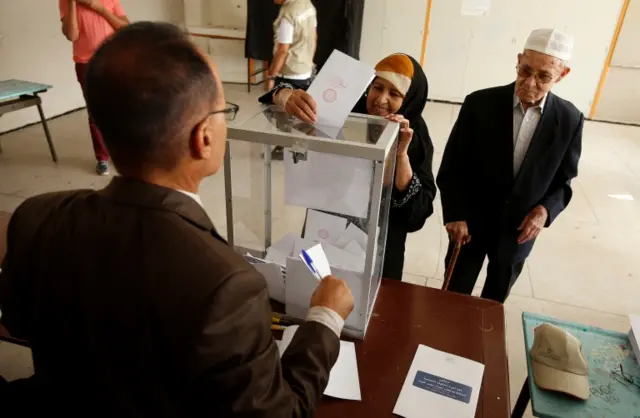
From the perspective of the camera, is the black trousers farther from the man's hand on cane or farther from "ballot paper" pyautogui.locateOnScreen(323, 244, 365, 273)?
"ballot paper" pyautogui.locateOnScreen(323, 244, 365, 273)

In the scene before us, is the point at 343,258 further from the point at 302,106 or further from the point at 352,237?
the point at 302,106

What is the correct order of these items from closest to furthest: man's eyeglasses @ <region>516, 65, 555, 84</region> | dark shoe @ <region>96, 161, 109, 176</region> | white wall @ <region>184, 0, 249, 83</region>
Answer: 1. man's eyeglasses @ <region>516, 65, 555, 84</region>
2. dark shoe @ <region>96, 161, 109, 176</region>
3. white wall @ <region>184, 0, 249, 83</region>

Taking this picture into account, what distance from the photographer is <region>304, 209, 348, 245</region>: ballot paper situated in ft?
3.95

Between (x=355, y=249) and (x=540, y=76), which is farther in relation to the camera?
(x=540, y=76)

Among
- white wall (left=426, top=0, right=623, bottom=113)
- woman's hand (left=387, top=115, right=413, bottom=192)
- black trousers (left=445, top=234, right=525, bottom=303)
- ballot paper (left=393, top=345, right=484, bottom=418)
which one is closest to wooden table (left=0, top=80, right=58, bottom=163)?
woman's hand (left=387, top=115, right=413, bottom=192)

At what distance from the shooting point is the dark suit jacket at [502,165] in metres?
1.59

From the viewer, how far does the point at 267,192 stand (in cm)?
125

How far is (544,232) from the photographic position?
3.29 m

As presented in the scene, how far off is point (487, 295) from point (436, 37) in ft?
15.9

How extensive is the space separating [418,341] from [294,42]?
3.29 m

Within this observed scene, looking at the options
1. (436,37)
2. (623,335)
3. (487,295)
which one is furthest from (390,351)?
(436,37)

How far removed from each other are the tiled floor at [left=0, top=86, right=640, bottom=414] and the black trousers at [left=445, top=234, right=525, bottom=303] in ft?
1.49

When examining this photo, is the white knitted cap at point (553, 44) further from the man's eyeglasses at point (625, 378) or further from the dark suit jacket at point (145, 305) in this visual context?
the dark suit jacket at point (145, 305)

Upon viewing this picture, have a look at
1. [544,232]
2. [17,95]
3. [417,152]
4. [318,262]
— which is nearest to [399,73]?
[417,152]
